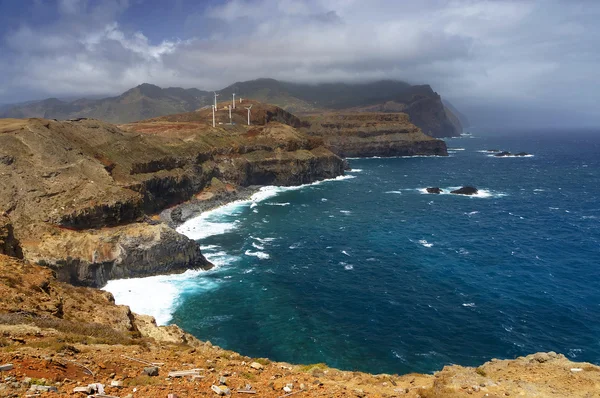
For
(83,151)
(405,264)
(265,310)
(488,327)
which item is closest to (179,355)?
(265,310)

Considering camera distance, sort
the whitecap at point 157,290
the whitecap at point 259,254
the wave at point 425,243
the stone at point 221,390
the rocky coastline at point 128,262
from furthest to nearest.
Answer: the wave at point 425,243, the whitecap at point 259,254, the whitecap at point 157,290, the rocky coastline at point 128,262, the stone at point 221,390

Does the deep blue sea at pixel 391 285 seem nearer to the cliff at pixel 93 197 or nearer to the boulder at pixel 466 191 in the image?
the cliff at pixel 93 197

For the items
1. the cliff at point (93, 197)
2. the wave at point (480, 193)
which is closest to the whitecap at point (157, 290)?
the cliff at point (93, 197)

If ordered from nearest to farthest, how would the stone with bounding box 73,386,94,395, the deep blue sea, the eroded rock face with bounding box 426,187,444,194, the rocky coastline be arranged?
1. the stone with bounding box 73,386,94,395
2. the rocky coastline
3. the deep blue sea
4. the eroded rock face with bounding box 426,187,444,194

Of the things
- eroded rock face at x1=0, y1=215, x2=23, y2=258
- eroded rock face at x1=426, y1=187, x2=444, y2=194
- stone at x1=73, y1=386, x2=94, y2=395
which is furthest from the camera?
eroded rock face at x1=426, y1=187, x2=444, y2=194

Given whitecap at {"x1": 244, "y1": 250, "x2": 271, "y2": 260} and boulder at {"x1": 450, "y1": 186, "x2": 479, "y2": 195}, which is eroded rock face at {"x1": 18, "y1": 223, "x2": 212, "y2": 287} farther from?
boulder at {"x1": 450, "y1": 186, "x2": 479, "y2": 195}

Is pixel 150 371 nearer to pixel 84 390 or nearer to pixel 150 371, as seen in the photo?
pixel 150 371

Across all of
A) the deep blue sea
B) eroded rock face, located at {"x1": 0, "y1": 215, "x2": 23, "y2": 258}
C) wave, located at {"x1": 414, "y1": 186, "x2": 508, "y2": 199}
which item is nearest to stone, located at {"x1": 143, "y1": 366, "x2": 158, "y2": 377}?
the deep blue sea
